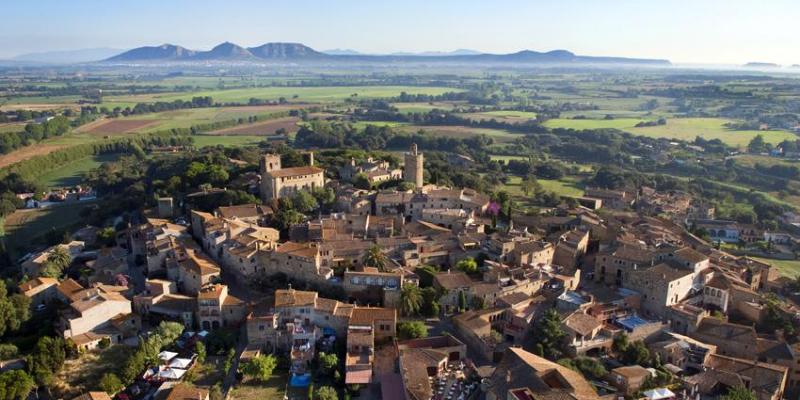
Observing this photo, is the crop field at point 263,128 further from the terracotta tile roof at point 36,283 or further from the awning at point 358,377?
the awning at point 358,377

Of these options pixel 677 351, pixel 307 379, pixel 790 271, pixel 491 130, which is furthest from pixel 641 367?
pixel 491 130

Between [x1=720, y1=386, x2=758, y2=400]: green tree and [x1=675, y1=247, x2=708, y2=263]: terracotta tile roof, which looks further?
[x1=675, y1=247, x2=708, y2=263]: terracotta tile roof

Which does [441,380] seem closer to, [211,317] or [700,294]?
[211,317]

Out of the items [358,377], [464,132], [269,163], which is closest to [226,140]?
[464,132]

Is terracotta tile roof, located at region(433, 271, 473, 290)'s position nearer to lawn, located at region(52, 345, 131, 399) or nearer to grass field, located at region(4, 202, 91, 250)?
lawn, located at region(52, 345, 131, 399)

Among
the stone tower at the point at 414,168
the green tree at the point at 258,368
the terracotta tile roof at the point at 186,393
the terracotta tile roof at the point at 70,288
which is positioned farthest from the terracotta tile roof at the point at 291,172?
the terracotta tile roof at the point at 186,393

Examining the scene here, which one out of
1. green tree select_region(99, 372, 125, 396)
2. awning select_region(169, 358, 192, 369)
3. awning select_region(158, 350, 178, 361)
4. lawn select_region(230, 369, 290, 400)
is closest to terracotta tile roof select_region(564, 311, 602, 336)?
lawn select_region(230, 369, 290, 400)
